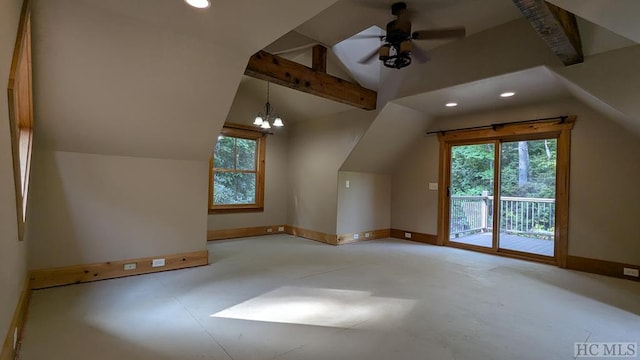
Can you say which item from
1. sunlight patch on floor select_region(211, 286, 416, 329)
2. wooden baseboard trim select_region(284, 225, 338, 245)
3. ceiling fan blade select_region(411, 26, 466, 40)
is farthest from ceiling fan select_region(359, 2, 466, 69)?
wooden baseboard trim select_region(284, 225, 338, 245)

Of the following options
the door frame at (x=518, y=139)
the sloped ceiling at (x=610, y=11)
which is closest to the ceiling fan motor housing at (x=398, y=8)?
the sloped ceiling at (x=610, y=11)

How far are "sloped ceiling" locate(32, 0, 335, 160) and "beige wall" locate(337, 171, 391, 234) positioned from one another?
114 inches

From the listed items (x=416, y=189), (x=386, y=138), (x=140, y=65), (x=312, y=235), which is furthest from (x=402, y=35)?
(x=312, y=235)

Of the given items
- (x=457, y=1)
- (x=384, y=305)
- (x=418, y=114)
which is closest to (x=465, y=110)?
(x=418, y=114)

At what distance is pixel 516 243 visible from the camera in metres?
5.24

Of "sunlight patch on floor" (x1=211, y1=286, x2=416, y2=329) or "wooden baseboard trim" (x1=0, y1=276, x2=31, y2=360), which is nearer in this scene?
"wooden baseboard trim" (x1=0, y1=276, x2=31, y2=360)

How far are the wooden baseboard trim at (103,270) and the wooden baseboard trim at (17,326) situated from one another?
0.26 meters

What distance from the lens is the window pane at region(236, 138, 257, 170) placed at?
611cm

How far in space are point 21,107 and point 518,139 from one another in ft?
20.4

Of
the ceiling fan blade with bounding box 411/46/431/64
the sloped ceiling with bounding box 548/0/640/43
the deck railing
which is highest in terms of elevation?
the ceiling fan blade with bounding box 411/46/431/64

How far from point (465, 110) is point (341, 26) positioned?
9.42ft

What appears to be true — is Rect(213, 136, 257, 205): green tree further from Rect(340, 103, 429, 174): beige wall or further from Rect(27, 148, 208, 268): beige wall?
Rect(340, 103, 429, 174): beige wall

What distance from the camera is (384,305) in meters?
2.76

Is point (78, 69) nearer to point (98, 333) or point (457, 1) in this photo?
point (98, 333)
